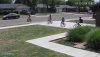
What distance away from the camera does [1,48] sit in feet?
43.6

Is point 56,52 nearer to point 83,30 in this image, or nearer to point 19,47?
point 19,47

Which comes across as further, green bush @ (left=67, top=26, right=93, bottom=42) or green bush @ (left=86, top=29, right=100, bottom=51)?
green bush @ (left=67, top=26, right=93, bottom=42)

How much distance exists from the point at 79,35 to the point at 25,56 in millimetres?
5550

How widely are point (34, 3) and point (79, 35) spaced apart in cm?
6966

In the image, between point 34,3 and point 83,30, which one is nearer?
point 83,30

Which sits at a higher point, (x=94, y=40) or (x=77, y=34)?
(x=94, y=40)

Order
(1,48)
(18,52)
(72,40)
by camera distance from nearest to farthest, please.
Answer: (18,52), (1,48), (72,40)

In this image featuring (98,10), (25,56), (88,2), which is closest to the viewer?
(25,56)

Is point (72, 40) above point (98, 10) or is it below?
below

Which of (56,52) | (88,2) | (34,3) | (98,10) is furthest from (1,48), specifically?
(88,2)

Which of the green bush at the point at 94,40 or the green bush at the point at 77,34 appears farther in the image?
the green bush at the point at 77,34

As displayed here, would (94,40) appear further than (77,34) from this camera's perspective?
No

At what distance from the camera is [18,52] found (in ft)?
40.1

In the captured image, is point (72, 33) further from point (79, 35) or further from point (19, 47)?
point (19, 47)
